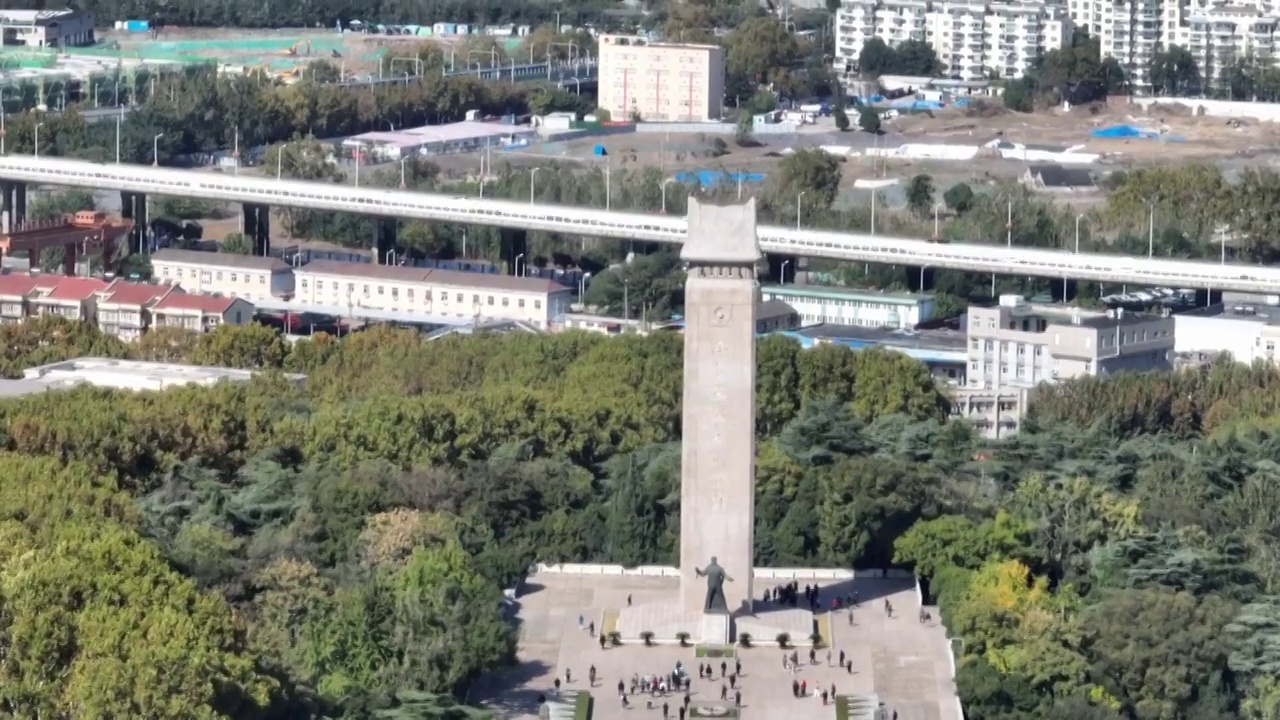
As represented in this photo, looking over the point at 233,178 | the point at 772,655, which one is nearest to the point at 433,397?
the point at 772,655

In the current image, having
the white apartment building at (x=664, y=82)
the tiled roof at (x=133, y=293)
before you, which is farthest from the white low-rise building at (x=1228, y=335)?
the white apartment building at (x=664, y=82)

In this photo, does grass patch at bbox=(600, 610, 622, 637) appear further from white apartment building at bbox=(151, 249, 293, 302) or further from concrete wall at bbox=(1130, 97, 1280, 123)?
concrete wall at bbox=(1130, 97, 1280, 123)

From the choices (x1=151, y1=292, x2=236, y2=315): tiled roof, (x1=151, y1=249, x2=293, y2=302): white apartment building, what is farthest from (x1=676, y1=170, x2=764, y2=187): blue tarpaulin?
(x1=151, y1=292, x2=236, y2=315): tiled roof

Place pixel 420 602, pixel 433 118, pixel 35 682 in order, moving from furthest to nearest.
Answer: pixel 433 118, pixel 420 602, pixel 35 682

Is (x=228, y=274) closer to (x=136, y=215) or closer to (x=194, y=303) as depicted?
(x=194, y=303)

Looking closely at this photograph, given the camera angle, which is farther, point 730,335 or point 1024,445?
point 1024,445

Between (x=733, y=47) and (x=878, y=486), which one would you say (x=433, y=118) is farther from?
(x=878, y=486)

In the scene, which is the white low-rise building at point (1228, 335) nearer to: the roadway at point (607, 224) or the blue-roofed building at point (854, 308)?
the roadway at point (607, 224)

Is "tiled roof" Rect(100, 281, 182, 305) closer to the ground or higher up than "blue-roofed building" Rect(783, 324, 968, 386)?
higher up
